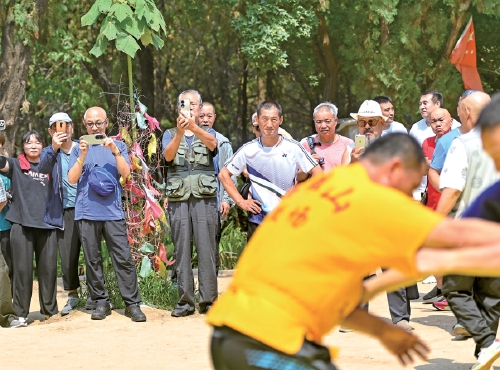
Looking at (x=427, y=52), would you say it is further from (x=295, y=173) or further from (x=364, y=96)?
(x=295, y=173)

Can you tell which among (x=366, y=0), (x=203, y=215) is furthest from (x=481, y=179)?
(x=366, y=0)

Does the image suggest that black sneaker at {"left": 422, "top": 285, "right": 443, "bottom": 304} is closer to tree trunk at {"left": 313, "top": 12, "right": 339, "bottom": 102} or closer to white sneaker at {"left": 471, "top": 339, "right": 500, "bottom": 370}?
white sneaker at {"left": 471, "top": 339, "right": 500, "bottom": 370}

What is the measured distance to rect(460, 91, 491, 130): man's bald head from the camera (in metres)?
7.02

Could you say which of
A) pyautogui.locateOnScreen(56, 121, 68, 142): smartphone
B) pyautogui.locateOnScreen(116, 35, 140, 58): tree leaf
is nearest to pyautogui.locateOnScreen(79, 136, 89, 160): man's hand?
pyautogui.locateOnScreen(56, 121, 68, 142): smartphone

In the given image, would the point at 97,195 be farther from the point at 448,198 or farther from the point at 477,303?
the point at 477,303

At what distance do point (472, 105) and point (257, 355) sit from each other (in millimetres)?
4416

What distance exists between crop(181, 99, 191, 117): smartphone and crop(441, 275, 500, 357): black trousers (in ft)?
10.6

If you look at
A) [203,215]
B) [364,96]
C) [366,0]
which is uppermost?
[366,0]

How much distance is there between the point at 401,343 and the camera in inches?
137

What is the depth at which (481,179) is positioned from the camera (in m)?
6.94

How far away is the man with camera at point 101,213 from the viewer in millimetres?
9078

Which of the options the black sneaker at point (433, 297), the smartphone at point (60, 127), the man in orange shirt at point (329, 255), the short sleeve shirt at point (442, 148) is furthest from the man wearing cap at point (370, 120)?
the man in orange shirt at point (329, 255)

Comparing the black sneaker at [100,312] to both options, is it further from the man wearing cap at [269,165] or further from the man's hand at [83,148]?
the man wearing cap at [269,165]

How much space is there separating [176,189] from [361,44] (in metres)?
9.45
